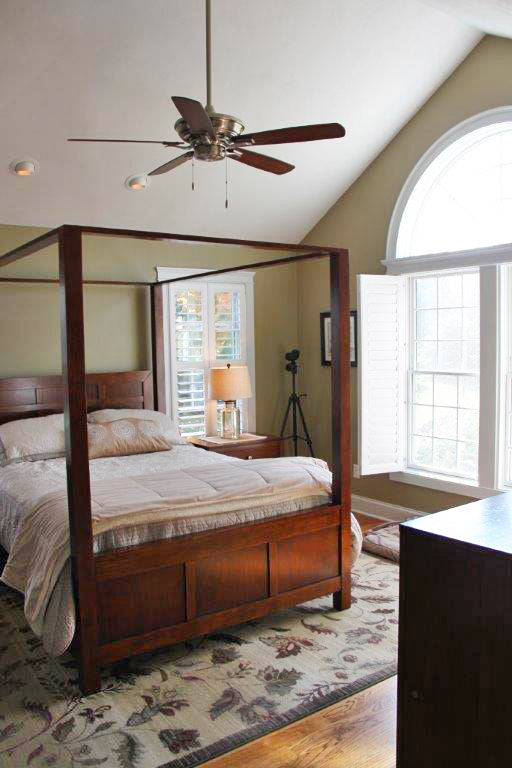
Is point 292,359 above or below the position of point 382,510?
above

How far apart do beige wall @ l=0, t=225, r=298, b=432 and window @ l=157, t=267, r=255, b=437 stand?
138 mm

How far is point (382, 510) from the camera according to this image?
5.53 m

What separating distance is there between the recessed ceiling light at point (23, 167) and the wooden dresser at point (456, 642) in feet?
12.3

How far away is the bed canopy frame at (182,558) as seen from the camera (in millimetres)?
2758

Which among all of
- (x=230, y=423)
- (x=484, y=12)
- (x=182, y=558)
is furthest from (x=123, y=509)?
(x=484, y=12)

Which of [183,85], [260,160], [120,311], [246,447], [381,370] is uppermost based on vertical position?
[183,85]

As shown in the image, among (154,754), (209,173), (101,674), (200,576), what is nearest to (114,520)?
(200,576)

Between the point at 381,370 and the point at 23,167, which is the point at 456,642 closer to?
the point at 381,370

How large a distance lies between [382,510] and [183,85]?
3.64m

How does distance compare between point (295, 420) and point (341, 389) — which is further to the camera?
point (295, 420)

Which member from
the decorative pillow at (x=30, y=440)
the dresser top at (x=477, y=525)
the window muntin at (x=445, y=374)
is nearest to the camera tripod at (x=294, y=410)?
the window muntin at (x=445, y=374)

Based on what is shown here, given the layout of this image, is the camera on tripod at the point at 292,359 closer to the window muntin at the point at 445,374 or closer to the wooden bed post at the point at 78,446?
the window muntin at the point at 445,374

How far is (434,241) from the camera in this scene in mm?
5137

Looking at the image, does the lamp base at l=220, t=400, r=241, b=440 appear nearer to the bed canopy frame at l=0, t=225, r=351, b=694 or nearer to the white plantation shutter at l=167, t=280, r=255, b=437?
the white plantation shutter at l=167, t=280, r=255, b=437
